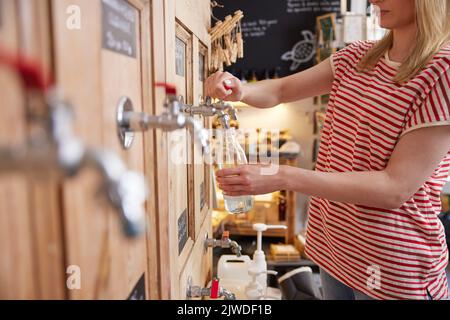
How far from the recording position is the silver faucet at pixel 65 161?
0.81 feet

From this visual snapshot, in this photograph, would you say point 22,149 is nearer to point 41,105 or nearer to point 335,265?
point 41,105

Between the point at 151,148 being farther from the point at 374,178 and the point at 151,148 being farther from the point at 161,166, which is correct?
the point at 374,178

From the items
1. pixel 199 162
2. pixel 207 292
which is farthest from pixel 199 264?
pixel 199 162

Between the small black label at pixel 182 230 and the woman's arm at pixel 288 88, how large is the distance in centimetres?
34

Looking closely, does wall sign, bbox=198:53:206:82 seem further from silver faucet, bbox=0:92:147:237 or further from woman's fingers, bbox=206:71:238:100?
silver faucet, bbox=0:92:147:237

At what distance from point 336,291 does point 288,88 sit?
0.62m

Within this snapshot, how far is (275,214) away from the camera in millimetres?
1314

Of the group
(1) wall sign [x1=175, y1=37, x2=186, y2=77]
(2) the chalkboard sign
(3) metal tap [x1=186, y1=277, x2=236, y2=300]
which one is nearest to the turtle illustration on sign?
(2) the chalkboard sign

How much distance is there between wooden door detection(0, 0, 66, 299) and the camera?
28cm

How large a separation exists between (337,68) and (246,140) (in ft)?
1.20

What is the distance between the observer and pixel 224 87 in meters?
0.99

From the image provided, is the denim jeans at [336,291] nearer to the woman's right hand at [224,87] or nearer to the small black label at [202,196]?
the small black label at [202,196]

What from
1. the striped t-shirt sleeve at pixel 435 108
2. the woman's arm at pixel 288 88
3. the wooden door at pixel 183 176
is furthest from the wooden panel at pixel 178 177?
the striped t-shirt sleeve at pixel 435 108
